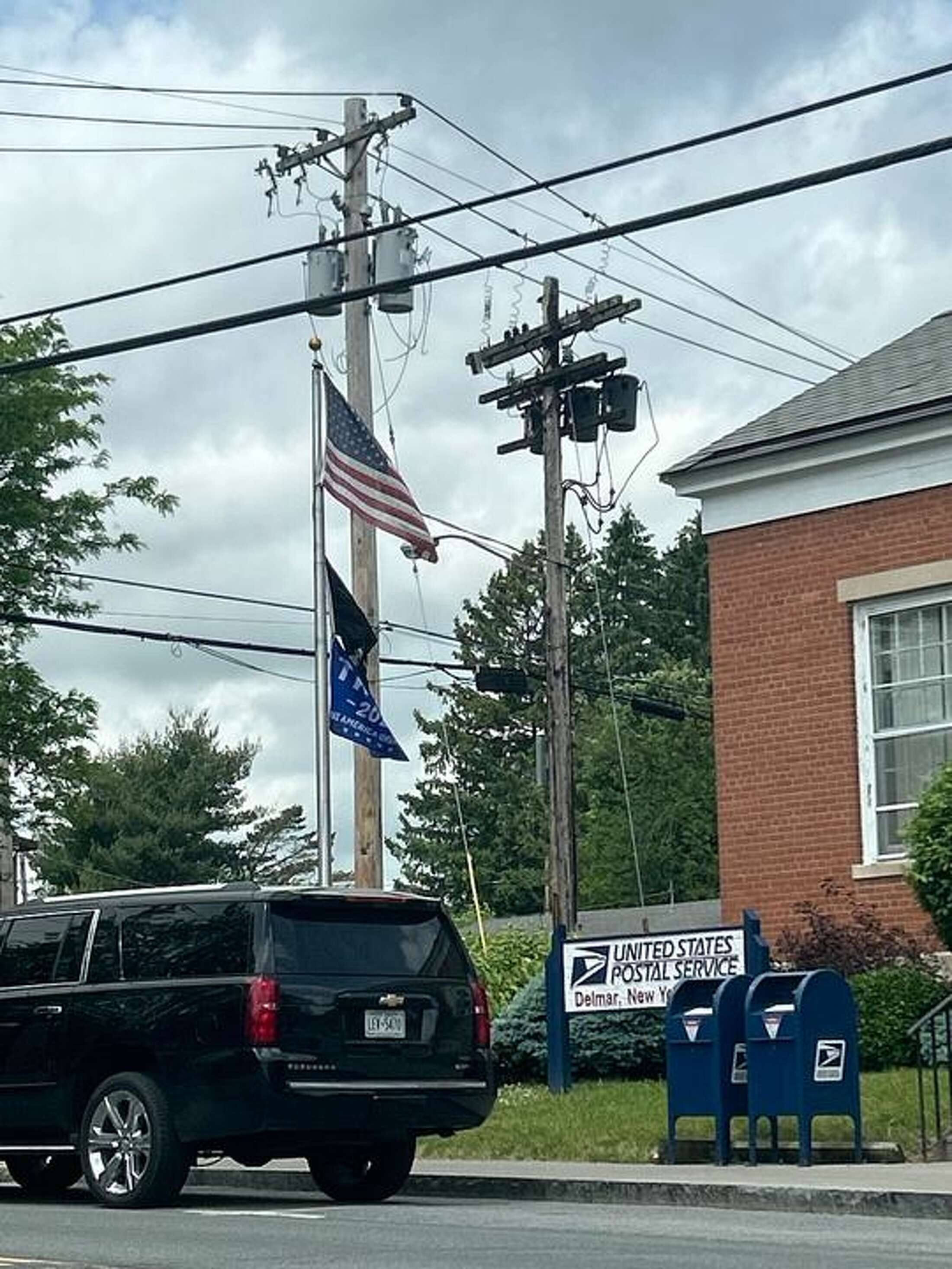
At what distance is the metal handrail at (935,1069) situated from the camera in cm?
1647

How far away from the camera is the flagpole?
22.6m

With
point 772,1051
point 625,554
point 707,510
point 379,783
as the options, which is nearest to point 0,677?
point 379,783

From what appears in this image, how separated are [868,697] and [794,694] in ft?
2.64

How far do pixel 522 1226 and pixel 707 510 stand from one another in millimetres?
11880

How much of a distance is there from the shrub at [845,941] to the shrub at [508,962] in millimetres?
3899

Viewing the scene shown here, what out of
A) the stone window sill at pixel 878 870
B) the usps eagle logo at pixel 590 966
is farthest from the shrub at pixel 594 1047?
the stone window sill at pixel 878 870

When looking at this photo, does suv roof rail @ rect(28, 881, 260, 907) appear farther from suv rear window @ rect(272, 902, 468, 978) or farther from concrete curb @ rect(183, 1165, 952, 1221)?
concrete curb @ rect(183, 1165, 952, 1221)

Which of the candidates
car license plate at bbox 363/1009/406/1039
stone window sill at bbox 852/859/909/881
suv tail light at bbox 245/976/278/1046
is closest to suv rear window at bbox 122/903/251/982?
suv tail light at bbox 245/976/278/1046

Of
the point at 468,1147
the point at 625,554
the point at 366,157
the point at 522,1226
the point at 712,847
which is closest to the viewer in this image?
the point at 522,1226

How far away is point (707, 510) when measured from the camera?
2436cm

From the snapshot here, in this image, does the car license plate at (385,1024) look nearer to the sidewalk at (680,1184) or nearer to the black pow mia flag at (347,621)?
the sidewalk at (680,1184)

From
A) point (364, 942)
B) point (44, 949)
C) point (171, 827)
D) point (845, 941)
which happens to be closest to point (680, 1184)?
point (364, 942)

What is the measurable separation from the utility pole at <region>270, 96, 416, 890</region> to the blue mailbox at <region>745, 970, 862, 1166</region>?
309 inches

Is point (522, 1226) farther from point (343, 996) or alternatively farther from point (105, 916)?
point (105, 916)
